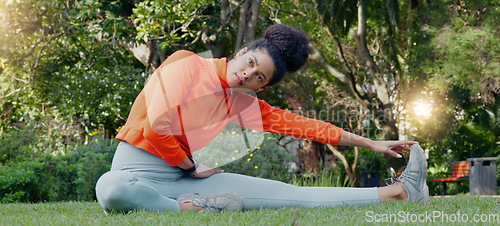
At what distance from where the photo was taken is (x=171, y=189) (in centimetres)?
276

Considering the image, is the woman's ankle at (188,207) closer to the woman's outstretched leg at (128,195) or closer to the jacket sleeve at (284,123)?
the woman's outstretched leg at (128,195)

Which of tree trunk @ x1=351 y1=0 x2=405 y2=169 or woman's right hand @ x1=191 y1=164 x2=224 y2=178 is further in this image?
tree trunk @ x1=351 y1=0 x2=405 y2=169

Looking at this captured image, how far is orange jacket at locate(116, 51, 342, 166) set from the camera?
254 cm

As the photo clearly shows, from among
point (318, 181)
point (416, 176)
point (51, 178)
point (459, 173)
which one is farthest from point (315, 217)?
point (459, 173)

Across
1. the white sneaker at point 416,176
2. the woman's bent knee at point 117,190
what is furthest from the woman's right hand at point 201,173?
the white sneaker at point 416,176

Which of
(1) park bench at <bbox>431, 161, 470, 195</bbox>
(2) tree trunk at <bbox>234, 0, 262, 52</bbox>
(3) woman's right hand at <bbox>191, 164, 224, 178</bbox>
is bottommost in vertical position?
(1) park bench at <bbox>431, 161, 470, 195</bbox>

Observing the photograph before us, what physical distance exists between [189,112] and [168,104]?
0.71 ft

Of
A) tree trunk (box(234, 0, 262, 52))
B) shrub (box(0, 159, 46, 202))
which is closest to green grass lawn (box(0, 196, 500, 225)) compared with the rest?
shrub (box(0, 159, 46, 202))

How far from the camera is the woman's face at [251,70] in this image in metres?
2.65

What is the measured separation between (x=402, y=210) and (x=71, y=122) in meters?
9.51

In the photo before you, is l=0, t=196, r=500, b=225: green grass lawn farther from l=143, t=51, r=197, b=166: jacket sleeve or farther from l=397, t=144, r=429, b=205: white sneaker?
l=143, t=51, r=197, b=166: jacket sleeve

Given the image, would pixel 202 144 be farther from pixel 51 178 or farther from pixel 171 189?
pixel 51 178

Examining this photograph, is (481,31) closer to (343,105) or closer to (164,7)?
(343,105)

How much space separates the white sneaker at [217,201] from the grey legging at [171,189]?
0.08 metres
